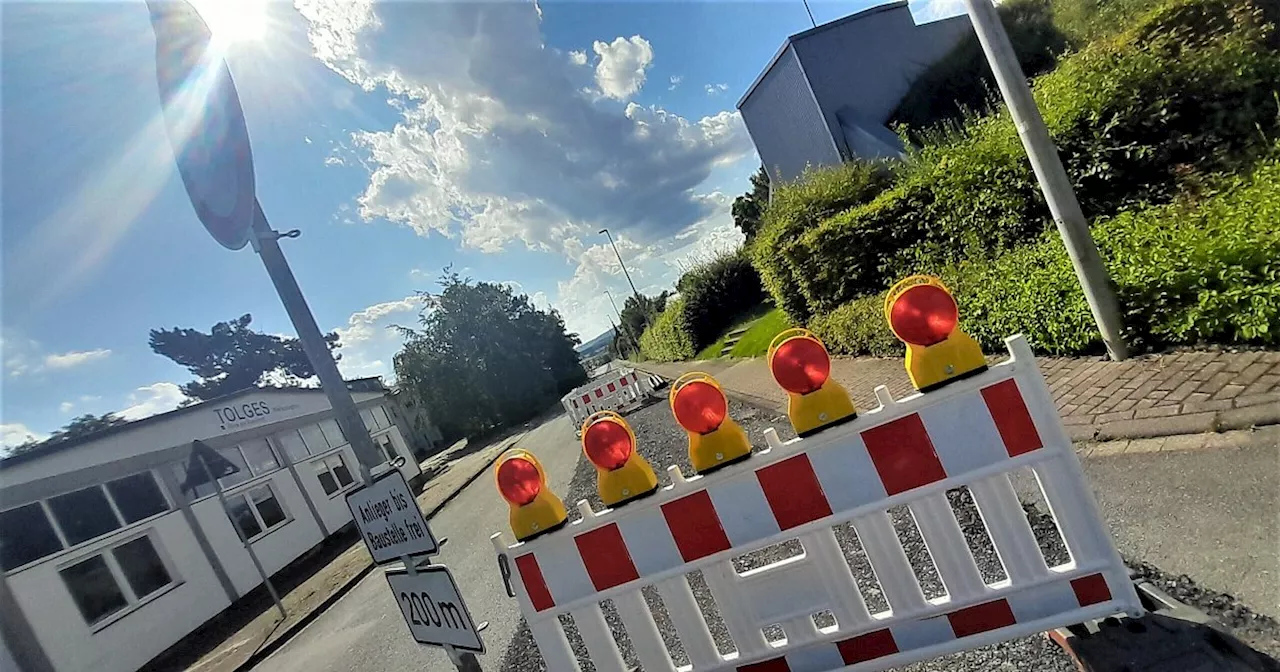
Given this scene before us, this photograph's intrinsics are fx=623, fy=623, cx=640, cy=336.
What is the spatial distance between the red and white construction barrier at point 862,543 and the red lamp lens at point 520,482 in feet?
0.67

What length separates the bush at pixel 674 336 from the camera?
27.6 metres

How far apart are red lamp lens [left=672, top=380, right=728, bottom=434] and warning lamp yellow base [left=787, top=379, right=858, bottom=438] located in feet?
0.89

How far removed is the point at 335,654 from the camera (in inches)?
271

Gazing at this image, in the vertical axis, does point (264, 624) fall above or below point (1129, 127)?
below

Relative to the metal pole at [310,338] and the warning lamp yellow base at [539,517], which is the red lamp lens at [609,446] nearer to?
the warning lamp yellow base at [539,517]

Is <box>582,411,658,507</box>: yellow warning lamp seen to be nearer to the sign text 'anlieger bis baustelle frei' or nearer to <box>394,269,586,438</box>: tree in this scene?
the sign text 'anlieger bis baustelle frei'

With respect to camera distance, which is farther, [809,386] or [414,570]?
[414,570]

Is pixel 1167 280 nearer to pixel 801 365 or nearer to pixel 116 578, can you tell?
pixel 801 365

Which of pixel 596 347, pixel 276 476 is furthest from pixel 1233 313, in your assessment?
pixel 596 347

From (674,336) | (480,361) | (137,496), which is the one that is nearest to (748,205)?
(674,336)

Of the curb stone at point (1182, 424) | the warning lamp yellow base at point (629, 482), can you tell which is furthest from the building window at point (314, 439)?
the curb stone at point (1182, 424)

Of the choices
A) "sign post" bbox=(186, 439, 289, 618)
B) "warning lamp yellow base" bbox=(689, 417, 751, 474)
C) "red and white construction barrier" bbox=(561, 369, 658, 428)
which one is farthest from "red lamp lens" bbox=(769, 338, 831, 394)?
→ "red and white construction barrier" bbox=(561, 369, 658, 428)

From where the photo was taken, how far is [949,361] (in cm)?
208

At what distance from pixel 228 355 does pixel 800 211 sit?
145ft
